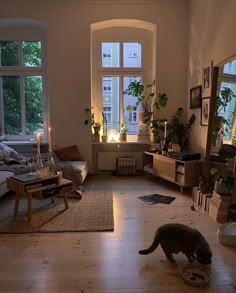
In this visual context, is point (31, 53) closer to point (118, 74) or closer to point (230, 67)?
point (118, 74)

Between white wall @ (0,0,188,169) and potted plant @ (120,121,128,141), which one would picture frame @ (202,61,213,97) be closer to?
white wall @ (0,0,188,169)

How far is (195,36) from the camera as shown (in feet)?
15.9

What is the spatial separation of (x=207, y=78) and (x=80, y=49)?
243 centimetres

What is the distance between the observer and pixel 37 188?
317 centimetres

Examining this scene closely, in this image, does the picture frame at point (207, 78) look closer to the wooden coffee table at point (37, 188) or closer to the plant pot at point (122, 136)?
the plant pot at point (122, 136)

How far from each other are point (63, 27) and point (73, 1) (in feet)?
1.62

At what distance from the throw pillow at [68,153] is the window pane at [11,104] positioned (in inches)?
49.1

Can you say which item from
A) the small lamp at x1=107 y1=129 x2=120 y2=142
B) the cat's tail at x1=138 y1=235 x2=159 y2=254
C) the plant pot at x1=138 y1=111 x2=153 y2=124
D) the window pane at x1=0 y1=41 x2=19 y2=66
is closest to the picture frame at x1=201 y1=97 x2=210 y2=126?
the plant pot at x1=138 y1=111 x2=153 y2=124

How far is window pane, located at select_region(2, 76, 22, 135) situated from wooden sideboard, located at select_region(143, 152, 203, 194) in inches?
116

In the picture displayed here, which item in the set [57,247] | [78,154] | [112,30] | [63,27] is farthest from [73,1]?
[57,247]

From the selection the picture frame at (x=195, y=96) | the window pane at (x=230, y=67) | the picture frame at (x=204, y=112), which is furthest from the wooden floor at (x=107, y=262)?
the picture frame at (x=195, y=96)

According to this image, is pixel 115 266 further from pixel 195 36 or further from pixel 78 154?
pixel 195 36

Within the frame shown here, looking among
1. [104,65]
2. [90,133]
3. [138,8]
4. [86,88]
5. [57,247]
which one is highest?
[138,8]

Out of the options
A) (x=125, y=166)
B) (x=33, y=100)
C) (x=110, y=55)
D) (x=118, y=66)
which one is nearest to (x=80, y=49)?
(x=110, y=55)
